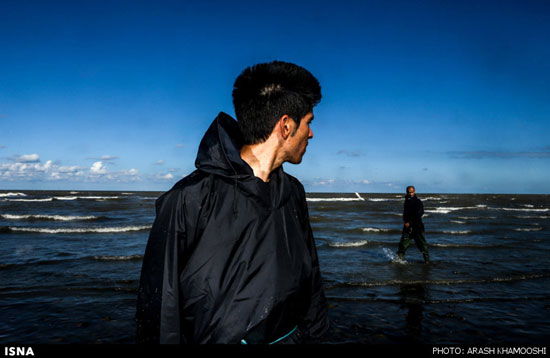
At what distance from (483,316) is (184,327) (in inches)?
284

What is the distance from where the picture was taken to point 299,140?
5.94 feet

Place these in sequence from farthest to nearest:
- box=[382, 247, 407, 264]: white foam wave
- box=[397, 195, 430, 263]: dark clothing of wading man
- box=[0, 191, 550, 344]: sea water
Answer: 1. box=[382, 247, 407, 264]: white foam wave
2. box=[397, 195, 430, 263]: dark clothing of wading man
3. box=[0, 191, 550, 344]: sea water

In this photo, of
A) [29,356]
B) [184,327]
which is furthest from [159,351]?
[29,356]

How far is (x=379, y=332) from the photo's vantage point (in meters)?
5.75

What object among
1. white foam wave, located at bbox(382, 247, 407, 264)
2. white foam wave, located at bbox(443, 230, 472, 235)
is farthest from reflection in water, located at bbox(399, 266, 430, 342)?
white foam wave, located at bbox(443, 230, 472, 235)

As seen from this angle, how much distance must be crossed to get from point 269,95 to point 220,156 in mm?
421

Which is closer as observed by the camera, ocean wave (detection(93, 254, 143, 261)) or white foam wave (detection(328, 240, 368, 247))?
ocean wave (detection(93, 254, 143, 261))

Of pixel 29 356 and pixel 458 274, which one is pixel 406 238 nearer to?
pixel 458 274

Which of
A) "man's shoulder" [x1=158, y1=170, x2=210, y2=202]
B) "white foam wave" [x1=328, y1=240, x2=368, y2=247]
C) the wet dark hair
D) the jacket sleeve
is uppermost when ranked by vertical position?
the wet dark hair

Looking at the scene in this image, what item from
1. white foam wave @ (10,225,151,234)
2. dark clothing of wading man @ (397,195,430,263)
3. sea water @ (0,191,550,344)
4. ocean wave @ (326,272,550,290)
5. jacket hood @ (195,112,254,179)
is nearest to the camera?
jacket hood @ (195,112,254,179)

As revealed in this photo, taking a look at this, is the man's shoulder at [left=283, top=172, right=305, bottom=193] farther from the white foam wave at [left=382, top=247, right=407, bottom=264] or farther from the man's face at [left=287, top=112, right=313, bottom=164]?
the white foam wave at [left=382, top=247, right=407, bottom=264]

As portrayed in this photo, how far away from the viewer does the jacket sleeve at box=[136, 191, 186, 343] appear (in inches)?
54.9

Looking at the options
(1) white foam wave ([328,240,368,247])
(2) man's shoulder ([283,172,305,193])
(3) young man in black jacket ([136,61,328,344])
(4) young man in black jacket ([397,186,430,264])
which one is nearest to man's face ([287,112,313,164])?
(3) young man in black jacket ([136,61,328,344])

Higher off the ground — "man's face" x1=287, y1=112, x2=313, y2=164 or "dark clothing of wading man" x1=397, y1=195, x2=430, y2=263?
"man's face" x1=287, y1=112, x2=313, y2=164
